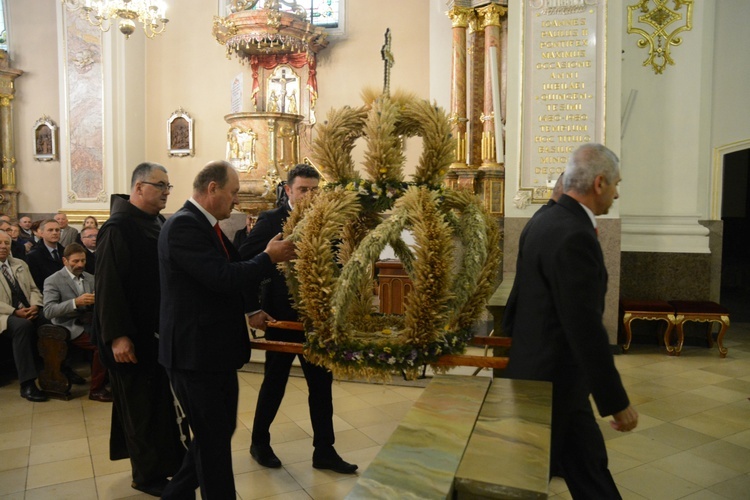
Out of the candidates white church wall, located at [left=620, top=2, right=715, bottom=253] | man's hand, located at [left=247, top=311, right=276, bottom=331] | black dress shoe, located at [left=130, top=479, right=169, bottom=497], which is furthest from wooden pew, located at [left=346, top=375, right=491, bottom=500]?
white church wall, located at [left=620, top=2, right=715, bottom=253]

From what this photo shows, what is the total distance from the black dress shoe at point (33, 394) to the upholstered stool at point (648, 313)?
18.3 feet

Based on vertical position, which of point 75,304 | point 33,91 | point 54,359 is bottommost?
point 54,359

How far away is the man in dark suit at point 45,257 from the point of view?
5.92 metres

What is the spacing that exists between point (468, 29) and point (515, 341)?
6.73m

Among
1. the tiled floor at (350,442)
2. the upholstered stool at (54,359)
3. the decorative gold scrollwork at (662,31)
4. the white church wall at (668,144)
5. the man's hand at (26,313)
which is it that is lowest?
the tiled floor at (350,442)

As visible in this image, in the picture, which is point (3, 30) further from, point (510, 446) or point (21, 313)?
point (510, 446)

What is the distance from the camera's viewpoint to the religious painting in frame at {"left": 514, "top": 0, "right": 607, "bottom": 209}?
6.45 metres

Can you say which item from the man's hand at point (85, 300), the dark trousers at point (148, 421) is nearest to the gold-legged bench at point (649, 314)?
the dark trousers at point (148, 421)

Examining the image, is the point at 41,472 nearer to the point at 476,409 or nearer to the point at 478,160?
the point at 476,409

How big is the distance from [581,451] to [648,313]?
4.63 metres

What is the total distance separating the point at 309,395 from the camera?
3.52m

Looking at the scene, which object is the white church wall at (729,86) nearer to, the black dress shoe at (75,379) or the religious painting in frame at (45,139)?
the black dress shoe at (75,379)

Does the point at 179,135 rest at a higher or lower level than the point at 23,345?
higher

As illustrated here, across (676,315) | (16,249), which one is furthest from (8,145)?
(676,315)
